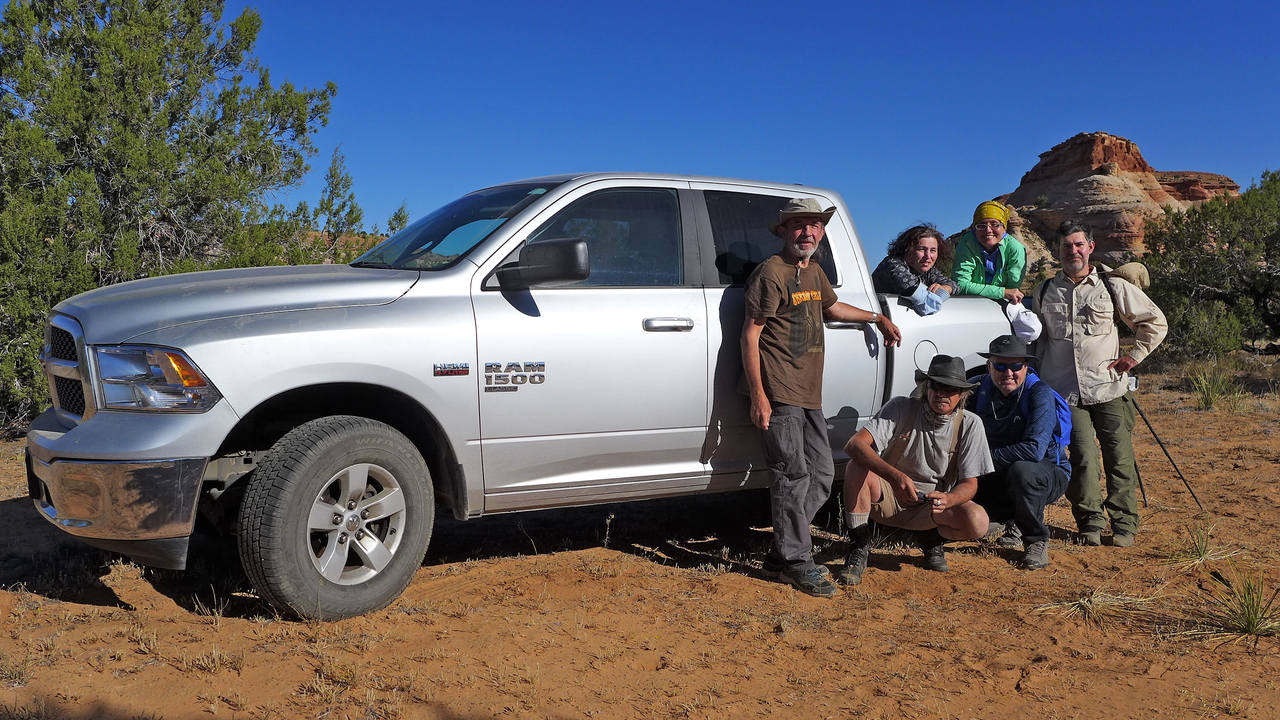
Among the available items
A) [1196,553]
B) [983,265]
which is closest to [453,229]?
[983,265]

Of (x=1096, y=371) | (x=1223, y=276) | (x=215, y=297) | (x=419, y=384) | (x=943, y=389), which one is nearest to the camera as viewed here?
(x=215, y=297)

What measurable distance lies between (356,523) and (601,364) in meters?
1.30

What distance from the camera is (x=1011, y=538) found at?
5797 mm

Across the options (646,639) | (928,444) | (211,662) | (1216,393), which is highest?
(928,444)

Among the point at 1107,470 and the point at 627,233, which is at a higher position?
Result: the point at 627,233

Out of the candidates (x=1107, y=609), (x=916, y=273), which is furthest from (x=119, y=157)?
(x=1107, y=609)

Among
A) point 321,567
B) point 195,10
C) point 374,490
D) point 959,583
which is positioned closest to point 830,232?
point 959,583

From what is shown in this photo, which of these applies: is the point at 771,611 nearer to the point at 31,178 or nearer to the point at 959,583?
the point at 959,583

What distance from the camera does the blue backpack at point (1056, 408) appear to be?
529 centimetres

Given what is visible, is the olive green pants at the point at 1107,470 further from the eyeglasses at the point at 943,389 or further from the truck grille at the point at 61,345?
the truck grille at the point at 61,345

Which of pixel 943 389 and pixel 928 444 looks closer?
pixel 943 389

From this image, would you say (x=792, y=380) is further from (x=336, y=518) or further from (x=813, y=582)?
(x=336, y=518)

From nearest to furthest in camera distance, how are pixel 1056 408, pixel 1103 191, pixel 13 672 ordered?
1. pixel 13 672
2. pixel 1056 408
3. pixel 1103 191

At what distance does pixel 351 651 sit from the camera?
3.64 metres
